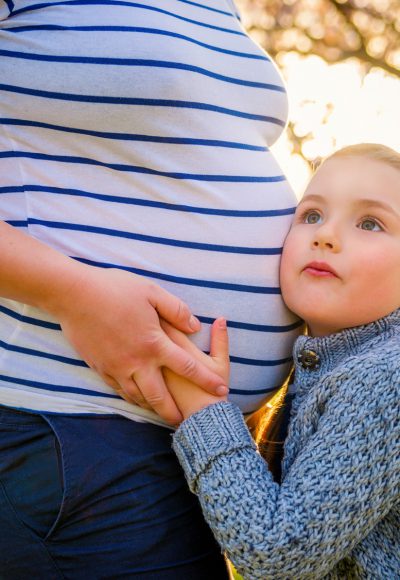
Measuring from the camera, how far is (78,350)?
1.33 metres

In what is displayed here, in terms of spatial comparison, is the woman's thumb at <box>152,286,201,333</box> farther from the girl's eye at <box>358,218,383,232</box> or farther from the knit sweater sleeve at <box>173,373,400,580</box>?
the girl's eye at <box>358,218,383,232</box>

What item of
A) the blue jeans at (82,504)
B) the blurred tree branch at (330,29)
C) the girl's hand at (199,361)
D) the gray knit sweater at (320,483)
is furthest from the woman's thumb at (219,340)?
the blurred tree branch at (330,29)

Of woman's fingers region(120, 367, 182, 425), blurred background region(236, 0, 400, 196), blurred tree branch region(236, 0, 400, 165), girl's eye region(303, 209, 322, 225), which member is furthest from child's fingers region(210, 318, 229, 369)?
blurred tree branch region(236, 0, 400, 165)

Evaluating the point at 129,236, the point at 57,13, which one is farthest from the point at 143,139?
the point at 57,13

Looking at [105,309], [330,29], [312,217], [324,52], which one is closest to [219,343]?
[105,309]

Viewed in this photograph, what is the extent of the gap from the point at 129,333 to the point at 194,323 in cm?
15

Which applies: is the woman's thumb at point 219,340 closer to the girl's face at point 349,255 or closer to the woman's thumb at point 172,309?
the woman's thumb at point 172,309

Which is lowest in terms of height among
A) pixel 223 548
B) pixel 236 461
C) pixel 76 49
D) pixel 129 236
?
pixel 223 548

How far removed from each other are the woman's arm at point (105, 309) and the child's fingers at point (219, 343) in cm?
7

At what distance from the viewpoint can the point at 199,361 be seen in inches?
55.2

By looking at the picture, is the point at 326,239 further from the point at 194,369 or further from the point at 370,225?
the point at 194,369

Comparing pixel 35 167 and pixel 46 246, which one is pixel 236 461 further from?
pixel 35 167

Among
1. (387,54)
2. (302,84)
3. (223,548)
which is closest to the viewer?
(223,548)

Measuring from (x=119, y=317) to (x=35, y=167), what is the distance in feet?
1.18
